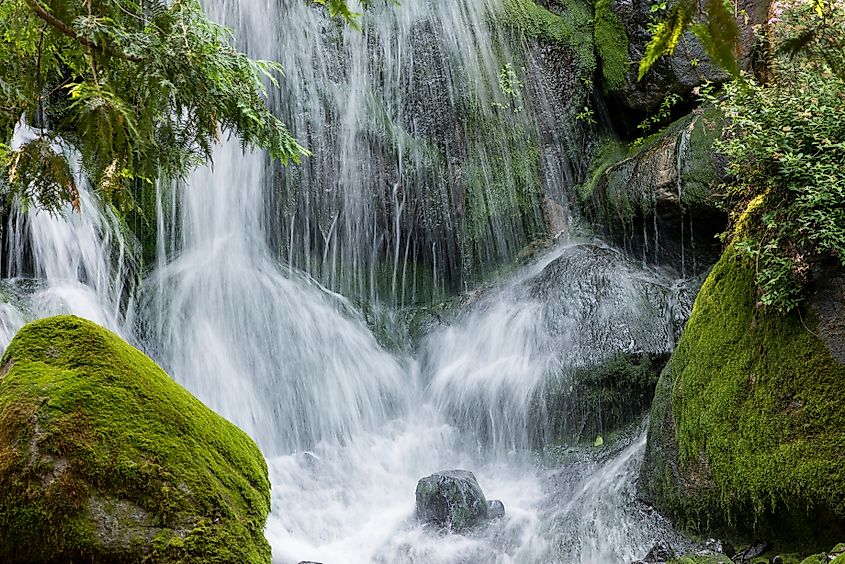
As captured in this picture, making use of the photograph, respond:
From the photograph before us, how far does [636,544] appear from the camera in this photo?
538 cm

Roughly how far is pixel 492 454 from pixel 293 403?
2515 millimetres

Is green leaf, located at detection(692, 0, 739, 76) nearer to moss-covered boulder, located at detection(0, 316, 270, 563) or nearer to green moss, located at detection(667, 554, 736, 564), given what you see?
moss-covered boulder, located at detection(0, 316, 270, 563)

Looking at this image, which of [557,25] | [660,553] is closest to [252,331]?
[660,553]

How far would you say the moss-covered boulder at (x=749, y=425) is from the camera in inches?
171

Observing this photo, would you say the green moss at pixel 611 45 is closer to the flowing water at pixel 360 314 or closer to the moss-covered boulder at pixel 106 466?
the flowing water at pixel 360 314

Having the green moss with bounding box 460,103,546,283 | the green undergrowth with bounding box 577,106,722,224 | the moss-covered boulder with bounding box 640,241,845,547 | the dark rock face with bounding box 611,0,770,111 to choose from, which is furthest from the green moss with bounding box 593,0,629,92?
the moss-covered boulder with bounding box 640,241,845,547

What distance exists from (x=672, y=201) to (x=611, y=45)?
3.64m

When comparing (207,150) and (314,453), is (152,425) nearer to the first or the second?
(207,150)

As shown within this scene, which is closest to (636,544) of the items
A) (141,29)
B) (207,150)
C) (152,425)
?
(152,425)

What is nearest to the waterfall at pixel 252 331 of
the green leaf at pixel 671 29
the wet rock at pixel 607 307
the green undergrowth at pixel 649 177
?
the wet rock at pixel 607 307

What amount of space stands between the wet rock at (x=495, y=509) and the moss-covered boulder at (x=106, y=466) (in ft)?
11.3

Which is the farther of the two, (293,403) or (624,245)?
(624,245)

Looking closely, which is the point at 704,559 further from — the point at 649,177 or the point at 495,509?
the point at 649,177

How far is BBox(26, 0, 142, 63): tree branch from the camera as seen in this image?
2734mm
